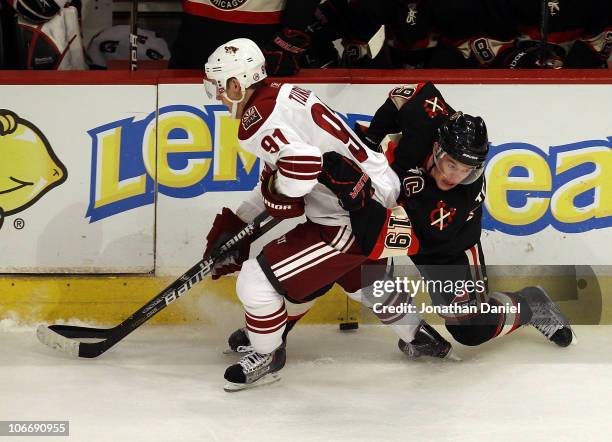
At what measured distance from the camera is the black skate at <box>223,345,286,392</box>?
9.86ft

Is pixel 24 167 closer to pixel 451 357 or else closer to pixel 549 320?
pixel 451 357

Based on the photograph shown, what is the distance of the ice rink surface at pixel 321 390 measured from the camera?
2.70 m

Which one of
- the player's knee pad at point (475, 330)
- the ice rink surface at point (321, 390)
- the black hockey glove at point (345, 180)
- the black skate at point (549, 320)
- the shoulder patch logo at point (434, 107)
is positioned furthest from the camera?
the black skate at point (549, 320)

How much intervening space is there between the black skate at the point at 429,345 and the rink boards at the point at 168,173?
437 millimetres

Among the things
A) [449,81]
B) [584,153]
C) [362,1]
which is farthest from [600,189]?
[362,1]

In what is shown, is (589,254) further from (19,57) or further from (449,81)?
(19,57)

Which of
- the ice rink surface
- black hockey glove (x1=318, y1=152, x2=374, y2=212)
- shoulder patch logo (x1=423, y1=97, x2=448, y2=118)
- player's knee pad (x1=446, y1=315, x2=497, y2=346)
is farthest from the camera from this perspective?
player's knee pad (x1=446, y1=315, x2=497, y2=346)

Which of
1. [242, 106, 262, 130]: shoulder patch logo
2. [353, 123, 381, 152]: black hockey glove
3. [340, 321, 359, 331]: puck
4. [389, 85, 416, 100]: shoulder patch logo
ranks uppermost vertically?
[389, 85, 416, 100]: shoulder patch logo

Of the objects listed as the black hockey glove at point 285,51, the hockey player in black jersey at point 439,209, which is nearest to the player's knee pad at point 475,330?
the hockey player in black jersey at point 439,209

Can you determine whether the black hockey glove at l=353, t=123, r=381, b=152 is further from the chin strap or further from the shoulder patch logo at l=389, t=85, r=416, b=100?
the chin strap

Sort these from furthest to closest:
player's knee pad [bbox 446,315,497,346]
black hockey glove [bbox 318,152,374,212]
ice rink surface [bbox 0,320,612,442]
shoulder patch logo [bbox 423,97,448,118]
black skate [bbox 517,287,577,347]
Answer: black skate [bbox 517,287,577,347], player's knee pad [bbox 446,315,497,346], shoulder patch logo [bbox 423,97,448,118], black hockey glove [bbox 318,152,374,212], ice rink surface [bbox 0,320,612,442]

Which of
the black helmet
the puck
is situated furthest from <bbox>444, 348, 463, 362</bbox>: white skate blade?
the black helmet

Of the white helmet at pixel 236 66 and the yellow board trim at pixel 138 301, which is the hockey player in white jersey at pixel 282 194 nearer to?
the white helmet at pixel 236 66

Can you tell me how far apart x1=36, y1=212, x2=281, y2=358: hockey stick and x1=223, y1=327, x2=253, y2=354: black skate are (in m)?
0.29
